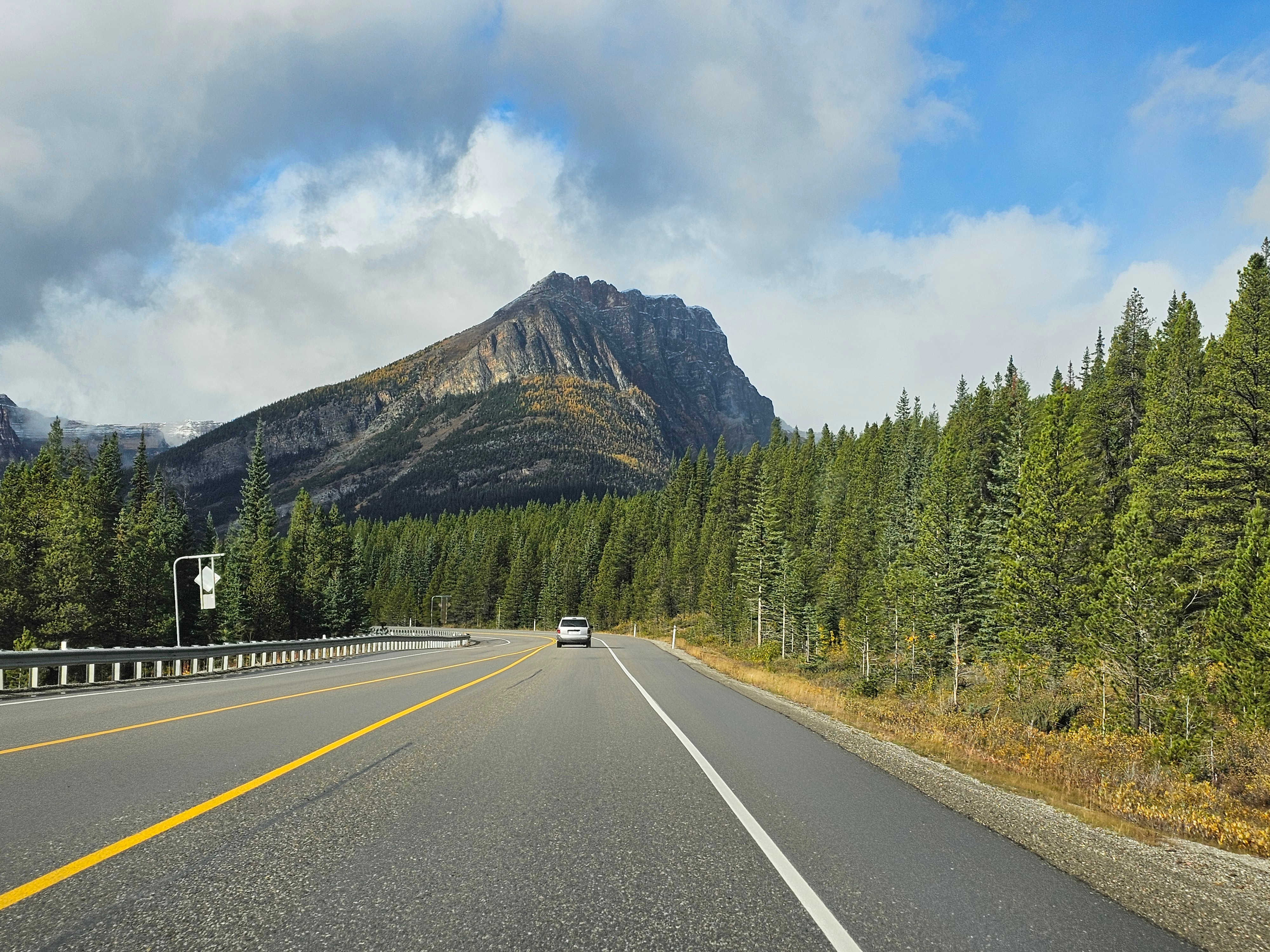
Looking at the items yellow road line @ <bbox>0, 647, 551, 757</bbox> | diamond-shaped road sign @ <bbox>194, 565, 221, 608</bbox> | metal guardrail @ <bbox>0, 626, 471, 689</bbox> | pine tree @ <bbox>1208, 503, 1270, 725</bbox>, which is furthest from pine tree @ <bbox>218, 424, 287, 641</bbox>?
pine tree @ <bbox>1208, 503, 1270, 725</bbox>

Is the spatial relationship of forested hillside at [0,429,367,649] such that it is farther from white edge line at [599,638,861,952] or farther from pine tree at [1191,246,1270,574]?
pine tree at [1191,246,1270,574]

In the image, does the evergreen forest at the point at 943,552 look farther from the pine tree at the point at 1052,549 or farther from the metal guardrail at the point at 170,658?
the metal guardrail at the point at 170,658

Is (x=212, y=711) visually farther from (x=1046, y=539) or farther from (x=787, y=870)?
(x=1046, y=539)

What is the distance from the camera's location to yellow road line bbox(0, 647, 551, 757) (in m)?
8.32

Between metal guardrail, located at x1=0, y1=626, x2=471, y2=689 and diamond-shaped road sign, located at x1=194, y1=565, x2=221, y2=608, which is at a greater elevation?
diamond-shaped road sign, located at x1=194, y1=565, x2=221, y2=608

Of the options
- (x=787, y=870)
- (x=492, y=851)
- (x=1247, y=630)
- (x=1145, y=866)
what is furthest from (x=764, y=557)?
(x=492, y=851)

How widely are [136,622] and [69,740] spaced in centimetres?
Answer: 5290

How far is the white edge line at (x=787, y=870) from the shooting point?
368cm

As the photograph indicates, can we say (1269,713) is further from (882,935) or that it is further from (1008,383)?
(1008,383)

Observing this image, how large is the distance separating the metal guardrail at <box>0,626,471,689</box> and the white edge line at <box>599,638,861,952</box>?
15.1m

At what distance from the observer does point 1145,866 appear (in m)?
5.31

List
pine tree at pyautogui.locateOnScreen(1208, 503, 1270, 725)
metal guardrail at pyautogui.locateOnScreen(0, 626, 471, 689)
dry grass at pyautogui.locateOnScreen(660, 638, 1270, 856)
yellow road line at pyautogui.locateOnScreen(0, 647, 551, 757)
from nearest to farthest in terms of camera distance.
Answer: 1. dry grass at pyautogui.locateOnScreen(660, 638, 1270, 856)
2. yellow road line at pyautogui.locateOnScreen(0, 647, 551, 757)
3. pine tree at pyautogui.locateOnScreen(1208, 503, 1270, 725)
4. metal guardrail at pyautogui.locateOnScreen(0, 626, 471, 689)

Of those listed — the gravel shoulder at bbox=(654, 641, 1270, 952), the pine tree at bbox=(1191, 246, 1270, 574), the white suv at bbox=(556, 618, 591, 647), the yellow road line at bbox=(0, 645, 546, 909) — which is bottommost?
the white suv at bbox=(556, 618, 591, 647)

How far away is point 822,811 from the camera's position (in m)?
6.34
